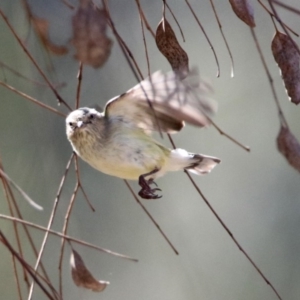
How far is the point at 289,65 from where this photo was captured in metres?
1.07

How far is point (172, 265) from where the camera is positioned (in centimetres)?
403

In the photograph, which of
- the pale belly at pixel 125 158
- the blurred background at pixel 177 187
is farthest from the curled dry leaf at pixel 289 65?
the blurred background at pixel 177 187

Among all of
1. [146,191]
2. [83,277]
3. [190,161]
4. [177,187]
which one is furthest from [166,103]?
[177,187]

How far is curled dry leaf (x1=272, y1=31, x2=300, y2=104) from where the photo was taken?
1067 mm

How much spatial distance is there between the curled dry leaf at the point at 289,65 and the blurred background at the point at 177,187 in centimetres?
246

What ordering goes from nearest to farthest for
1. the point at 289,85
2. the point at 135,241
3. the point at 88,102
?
the point at 289,85 → the point at 88,102 → the point at 135,241

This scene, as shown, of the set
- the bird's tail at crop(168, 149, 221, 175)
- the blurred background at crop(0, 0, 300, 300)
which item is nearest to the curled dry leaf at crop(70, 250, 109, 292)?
the bird's tail at crop(168, 149, 221, 175)

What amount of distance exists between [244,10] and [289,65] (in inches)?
4.0

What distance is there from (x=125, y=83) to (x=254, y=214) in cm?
92

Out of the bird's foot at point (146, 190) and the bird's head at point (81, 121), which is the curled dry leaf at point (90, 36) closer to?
the bird's foot at point (146, 190)

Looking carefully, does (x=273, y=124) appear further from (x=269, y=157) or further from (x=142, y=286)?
(x=142, y=286)

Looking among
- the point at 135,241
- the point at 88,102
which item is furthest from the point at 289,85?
the point at 135,241

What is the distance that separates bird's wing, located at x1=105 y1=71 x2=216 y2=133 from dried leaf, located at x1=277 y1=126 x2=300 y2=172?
152mm

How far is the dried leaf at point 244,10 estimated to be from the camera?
1021 mm
